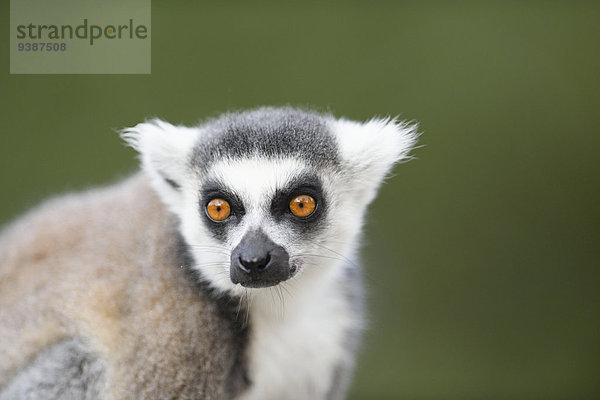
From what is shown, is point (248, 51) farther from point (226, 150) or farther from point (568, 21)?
point (226, 150)

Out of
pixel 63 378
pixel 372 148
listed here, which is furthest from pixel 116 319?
pixel 372 148

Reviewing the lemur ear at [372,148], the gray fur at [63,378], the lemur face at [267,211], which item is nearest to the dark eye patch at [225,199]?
the lemur face at [267,211]

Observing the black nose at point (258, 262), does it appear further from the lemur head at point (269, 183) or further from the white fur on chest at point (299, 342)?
Answer: the white fur on chest at point (299, 342)

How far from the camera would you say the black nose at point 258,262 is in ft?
6.62

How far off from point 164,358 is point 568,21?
430cm

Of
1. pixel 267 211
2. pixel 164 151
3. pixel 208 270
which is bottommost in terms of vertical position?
pixel 208 270

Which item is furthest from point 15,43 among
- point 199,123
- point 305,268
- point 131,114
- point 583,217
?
point 583,217

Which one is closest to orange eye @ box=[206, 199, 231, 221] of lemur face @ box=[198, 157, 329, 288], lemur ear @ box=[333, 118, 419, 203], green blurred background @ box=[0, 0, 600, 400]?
lemur face @ box=[198, 157, 329, 288]

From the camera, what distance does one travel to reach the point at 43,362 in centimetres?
228

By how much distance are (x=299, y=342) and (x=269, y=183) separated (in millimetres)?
735

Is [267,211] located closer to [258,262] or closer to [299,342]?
[258,262]

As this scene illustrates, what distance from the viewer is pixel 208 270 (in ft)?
7.59

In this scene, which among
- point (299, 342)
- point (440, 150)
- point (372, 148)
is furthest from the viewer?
point (440, 150)

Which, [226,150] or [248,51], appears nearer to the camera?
[226,150]
